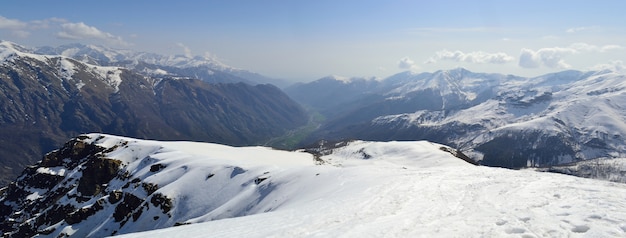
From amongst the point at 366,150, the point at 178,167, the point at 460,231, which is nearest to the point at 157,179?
the point at 178,167

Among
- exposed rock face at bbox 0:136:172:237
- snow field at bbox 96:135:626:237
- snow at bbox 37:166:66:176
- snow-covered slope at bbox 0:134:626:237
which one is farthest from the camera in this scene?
snow at bbox 37:166:66:176

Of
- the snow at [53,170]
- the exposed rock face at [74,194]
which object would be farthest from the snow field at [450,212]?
the snow at [53,170]

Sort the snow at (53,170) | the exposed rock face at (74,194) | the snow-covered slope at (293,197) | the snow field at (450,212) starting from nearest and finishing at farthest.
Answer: the snow field at (450,212)
the snow-covered slope at (293,197)
the exposed rock face at (74,194)
the snow at (53,170)

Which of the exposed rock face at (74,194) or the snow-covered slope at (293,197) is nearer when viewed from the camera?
the snow-covered slope at (293,197)

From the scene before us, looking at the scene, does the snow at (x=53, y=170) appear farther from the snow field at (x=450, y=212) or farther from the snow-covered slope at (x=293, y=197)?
the snow field at (x=450, y=212)

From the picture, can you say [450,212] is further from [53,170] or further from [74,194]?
[53,170]

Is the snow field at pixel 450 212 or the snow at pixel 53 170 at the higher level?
the snow field at pixel 450 212

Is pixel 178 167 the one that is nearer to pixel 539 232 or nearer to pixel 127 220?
pixel 127 220

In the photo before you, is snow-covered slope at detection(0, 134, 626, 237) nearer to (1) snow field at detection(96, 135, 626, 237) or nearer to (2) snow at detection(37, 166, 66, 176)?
(1) snow field at detection(96, 135, 626, 237)

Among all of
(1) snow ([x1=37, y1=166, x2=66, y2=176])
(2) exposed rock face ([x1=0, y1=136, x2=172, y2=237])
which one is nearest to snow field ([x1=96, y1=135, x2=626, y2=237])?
(2) exposed rock face ([x1=0, y1=136, x2=172, y2=237])

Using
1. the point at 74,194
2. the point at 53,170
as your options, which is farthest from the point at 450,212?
the point at 53,170
